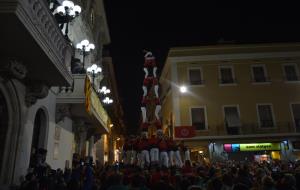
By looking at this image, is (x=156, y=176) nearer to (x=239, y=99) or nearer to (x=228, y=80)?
(x=239, y=99)

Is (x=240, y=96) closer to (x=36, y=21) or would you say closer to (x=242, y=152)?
(x=242, y=152)

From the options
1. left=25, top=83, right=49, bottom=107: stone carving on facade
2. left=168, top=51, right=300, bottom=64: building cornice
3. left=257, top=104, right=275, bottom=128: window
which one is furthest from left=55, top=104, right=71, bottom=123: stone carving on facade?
left=257, top=104, right=275, bottom=128: window

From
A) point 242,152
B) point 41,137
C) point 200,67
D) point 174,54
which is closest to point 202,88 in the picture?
point 200,67

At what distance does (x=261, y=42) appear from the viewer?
92.4 ft

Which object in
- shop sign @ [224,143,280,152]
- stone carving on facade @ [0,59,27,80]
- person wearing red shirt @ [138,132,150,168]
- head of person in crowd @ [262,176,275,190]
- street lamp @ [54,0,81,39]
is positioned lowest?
head of person in crowd @ [262,176,275,190]

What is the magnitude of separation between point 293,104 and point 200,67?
934cm

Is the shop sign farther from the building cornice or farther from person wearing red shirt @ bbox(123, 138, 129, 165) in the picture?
person wearing red shirt @ bbox(123, 138, 129, 165)

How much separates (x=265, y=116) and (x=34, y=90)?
874 inches

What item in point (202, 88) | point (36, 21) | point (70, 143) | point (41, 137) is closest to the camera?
point (36, 21)

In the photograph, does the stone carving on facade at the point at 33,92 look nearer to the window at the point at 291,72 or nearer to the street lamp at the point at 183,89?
the street lamp at the point at 183,89

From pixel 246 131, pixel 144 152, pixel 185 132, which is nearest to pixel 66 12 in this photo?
pixel 144 152

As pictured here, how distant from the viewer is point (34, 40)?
22.0 ft

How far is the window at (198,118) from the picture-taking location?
25.6 metres

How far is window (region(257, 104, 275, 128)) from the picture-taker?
25453mm
